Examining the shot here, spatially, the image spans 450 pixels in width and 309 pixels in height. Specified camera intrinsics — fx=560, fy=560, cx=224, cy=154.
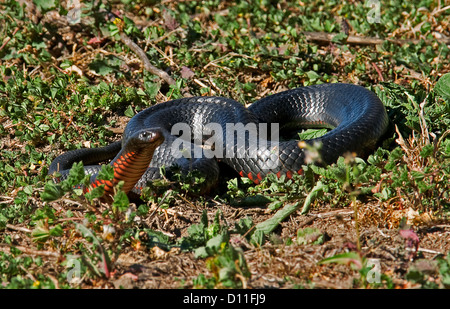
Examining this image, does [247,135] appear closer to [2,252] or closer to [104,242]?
[104,242]

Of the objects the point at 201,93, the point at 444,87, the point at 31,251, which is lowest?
the point at 31,251

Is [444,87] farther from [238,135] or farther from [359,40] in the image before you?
[359,40]

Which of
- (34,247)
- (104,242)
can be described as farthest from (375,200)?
(34,247)

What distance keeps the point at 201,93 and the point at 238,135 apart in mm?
1469

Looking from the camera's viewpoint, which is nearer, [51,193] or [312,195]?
[51,193]

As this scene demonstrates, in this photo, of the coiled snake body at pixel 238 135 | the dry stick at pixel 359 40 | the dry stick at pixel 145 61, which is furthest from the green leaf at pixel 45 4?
the dry stick at pixel 359 40

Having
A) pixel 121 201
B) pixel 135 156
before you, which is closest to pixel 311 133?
pixel 135 156

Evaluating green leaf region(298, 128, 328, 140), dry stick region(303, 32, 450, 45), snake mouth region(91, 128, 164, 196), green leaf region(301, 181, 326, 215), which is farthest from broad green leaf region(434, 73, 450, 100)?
snake mouth region(91, 128, 164, 196)

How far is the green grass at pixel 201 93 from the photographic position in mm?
3719

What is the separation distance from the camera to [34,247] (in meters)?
3.91

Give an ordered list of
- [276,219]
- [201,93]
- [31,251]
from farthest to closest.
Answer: [201,93] → [276,219] → [31,251]

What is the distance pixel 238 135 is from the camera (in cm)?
538

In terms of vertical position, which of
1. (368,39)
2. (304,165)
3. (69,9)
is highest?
(69,9)
